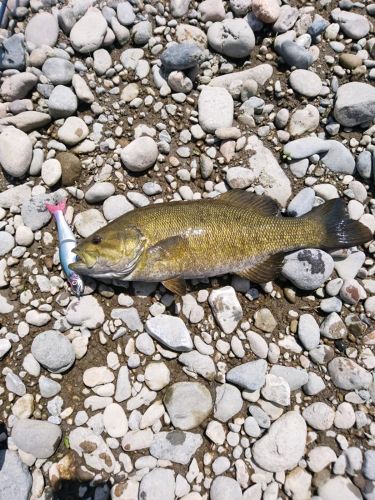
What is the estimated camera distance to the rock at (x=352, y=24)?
4.81 meters

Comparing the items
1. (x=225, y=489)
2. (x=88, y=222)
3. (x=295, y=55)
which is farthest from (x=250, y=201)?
(x=225, y=489)

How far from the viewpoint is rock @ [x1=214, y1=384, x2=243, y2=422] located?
13.0ft

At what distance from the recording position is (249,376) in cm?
400

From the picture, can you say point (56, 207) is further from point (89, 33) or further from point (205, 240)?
point (89, 33)

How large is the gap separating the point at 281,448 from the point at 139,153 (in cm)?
327

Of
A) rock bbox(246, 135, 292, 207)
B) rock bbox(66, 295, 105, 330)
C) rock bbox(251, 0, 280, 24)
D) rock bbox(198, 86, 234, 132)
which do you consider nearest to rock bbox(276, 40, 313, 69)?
rock bbox(251, 0, 280, 24)

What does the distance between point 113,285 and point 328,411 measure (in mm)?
2493

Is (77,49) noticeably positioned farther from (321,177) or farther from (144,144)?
(321,177)

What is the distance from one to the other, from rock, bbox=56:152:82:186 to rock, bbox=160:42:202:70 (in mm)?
1486

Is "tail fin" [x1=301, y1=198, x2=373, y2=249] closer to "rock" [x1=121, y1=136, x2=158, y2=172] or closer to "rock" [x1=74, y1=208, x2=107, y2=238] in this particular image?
"rock" [x1=121, y1=136, x2=158, y2=172]

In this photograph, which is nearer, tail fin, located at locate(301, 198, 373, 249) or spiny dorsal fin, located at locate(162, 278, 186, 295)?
spiny dorsal fin, located at locate(162, 278, 186, 295)

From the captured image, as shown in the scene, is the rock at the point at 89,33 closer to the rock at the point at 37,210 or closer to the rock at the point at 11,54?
the rock at the point at 11,54

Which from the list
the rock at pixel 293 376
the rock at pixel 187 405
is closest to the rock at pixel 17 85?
the rock at pixel 187 405

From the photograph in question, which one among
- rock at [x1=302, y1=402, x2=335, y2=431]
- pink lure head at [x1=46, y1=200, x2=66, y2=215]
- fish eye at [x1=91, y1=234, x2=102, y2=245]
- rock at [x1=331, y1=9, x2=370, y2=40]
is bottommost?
rock at [x1=302, y1=402, x2=335, y2=431]
